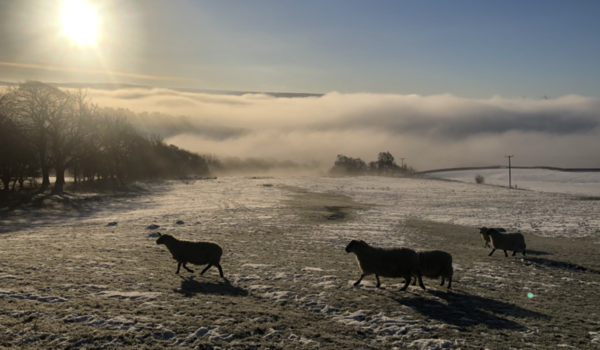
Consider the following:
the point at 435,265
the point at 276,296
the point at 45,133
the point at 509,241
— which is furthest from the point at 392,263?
the point at 45,133

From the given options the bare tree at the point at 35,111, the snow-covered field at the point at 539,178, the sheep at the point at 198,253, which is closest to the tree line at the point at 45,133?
the bare tree at the point at 35,111

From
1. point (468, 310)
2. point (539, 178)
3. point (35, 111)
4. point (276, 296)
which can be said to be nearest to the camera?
point (468, 310)

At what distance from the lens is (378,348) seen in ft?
29.2

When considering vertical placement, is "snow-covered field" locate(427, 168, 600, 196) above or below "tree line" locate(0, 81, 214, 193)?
below

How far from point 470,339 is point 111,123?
7862 cm

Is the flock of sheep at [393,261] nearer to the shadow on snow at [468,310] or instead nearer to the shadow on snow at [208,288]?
the shadow on snow at [468,310]

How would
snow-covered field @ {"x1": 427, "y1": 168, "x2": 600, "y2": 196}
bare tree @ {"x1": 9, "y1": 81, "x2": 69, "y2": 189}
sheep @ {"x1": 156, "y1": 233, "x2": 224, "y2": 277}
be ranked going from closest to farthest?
1. sheep @ {"x1": 156, "y1": 233, "x2": 224, "y2": 277}
2. bare tree @ {"x1": 9, "y1": 81, "x2": 69, "y2": 189}
3. snow-covered field @ {"x1": 427, "y1": 168, "x2": 600, "y2": 196}

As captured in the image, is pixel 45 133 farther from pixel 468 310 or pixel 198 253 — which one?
pixel 468 310

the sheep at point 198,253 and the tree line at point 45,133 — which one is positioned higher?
the tree line at point 45,133

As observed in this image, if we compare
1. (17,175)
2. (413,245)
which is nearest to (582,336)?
(413,245)

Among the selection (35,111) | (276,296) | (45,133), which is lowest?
(276,296)

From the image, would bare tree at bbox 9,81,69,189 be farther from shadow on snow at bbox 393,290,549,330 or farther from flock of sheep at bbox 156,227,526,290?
shadow on snow at bbox 393,290,549,330

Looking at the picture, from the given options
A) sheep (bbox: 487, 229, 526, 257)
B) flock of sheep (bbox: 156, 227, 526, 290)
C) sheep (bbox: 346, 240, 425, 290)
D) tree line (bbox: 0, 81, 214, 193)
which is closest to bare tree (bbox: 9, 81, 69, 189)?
tree line (bbox: 0, 81, 214, 193)

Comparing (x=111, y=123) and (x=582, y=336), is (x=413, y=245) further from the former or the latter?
(x=111, y=123)
